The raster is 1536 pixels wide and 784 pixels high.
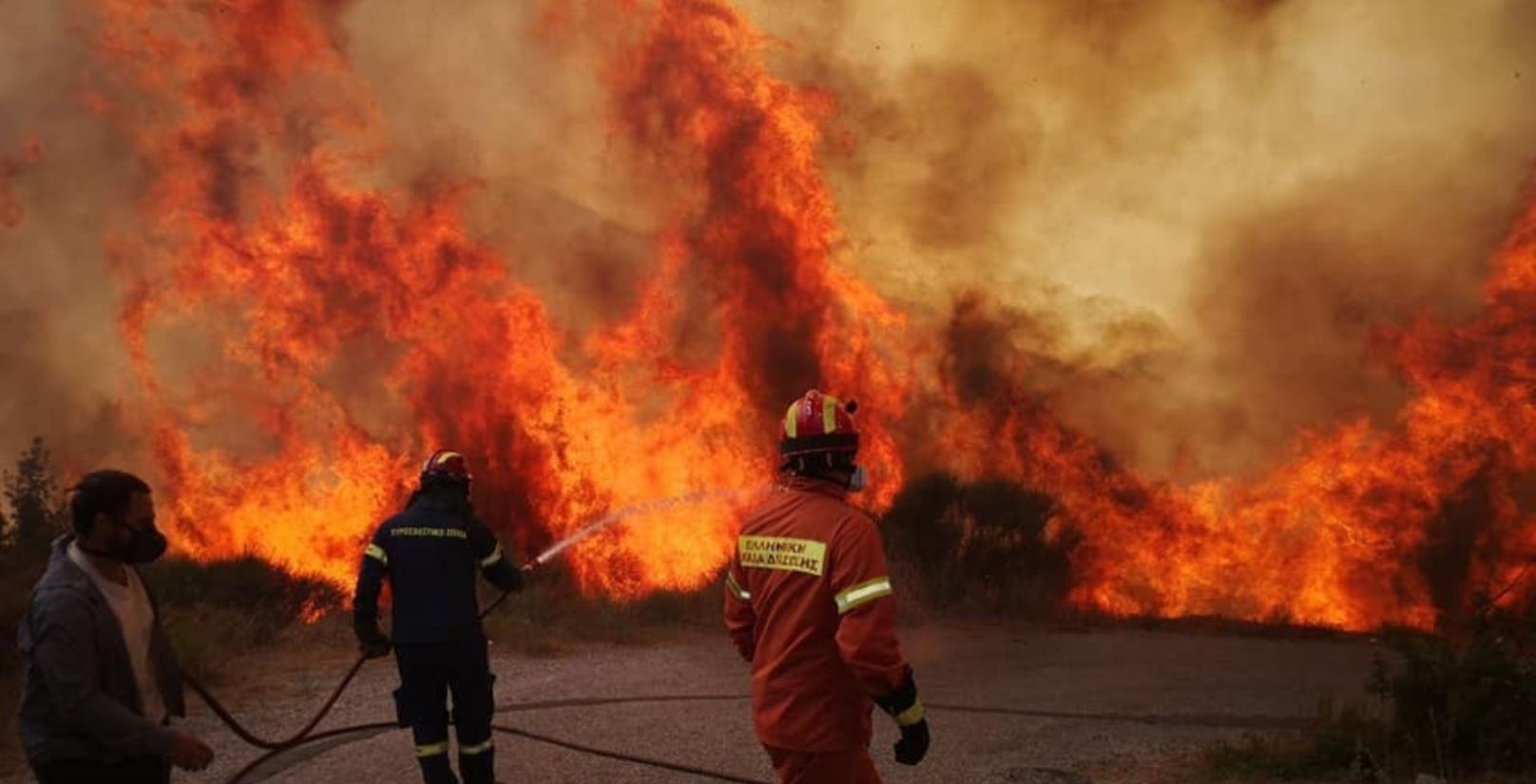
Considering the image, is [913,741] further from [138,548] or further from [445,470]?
[445,470]

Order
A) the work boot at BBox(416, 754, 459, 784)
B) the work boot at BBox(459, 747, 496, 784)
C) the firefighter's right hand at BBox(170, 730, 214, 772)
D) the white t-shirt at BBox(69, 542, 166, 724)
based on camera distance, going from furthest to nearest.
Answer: the work boot at BBox(459, 747, 496, 784) → the work boot at BBox(416, 754, 459, 784) → the white t-shirt at BBox(69, 542, 166, 724) → the firefighter's right hand at BBox(170, 730, 214, 772)

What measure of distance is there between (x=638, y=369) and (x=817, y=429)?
15.5 metres

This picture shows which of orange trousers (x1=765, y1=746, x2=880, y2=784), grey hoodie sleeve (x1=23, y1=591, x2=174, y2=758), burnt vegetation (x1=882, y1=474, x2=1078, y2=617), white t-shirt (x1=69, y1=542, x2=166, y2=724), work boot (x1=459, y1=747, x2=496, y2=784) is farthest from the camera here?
burnt vegetation (x1=882, y1=474, x2=1078, y2=617)

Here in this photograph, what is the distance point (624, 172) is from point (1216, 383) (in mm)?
11581

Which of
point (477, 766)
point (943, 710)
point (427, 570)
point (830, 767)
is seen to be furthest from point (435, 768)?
point (943, 710)

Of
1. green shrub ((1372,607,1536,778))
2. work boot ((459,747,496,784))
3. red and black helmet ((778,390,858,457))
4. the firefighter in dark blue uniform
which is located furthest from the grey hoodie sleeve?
green shrub ((1372,607,1536,778))

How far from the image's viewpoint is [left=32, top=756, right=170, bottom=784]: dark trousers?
11.3ft

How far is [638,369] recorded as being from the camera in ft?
62.6

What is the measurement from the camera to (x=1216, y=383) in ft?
67.8

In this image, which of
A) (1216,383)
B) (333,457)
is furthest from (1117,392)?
(333,457)

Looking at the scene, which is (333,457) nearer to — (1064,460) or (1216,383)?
(1064,460)

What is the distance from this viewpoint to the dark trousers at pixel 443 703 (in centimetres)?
580

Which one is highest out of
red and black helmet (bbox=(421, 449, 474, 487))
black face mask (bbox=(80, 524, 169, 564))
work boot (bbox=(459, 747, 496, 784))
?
red and black helmet (bbox=(421, 449, 474, 487))

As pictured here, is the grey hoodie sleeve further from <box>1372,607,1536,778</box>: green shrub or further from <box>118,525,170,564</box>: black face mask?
<box>1372,607,1536,778</box>: green shrub
